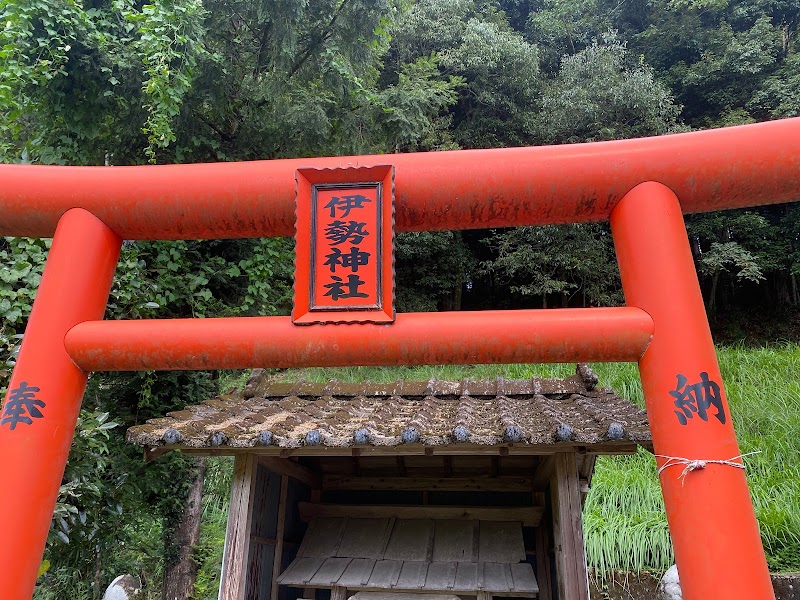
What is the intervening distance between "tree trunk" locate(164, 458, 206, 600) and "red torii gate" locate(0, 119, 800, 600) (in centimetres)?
433

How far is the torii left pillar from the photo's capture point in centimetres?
212

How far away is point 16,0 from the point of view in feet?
13.8

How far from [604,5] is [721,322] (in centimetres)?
941

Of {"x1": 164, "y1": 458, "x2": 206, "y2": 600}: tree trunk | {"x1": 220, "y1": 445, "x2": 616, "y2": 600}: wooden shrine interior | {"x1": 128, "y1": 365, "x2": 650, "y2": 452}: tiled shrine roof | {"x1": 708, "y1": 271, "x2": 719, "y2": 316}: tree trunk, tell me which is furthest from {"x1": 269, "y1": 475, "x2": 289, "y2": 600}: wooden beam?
{"x1": 708, "y1": 271, "x2": 719, "y2": 316}: tree trunk

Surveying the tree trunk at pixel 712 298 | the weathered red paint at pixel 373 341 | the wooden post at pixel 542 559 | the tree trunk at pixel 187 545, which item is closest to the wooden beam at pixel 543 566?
the wooden post at pixel 542 559

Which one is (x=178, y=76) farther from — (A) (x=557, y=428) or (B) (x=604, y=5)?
(B) (x=604, y=5)

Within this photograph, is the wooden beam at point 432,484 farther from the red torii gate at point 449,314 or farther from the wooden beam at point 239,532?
the red torii gate at point 449,314

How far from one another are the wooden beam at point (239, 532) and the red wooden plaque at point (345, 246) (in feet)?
5.42

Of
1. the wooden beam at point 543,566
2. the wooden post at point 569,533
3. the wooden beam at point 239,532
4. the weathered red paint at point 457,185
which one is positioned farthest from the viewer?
the wooden beam at point 543,566

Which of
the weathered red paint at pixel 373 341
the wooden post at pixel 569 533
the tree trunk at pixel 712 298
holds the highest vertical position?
the tree trunk at pixel 712 298

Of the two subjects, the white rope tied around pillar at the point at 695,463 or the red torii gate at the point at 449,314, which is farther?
the red torii gate at the point at 449,314

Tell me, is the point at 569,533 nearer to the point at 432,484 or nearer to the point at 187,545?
the point at 432,484

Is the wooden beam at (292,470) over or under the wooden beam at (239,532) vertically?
over

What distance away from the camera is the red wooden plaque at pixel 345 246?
2.35 meters
